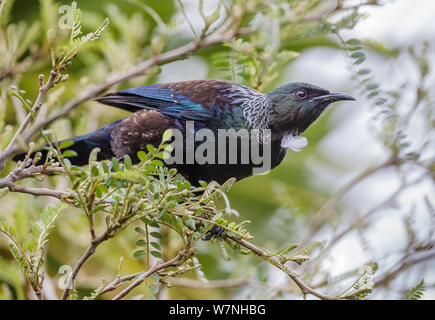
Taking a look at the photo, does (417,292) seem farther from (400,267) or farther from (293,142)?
(293,142)

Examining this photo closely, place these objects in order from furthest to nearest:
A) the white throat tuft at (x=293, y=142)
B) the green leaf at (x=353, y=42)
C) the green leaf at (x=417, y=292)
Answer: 1. the white throat tuft at (x=293, y=142)
2. the green leaf at (x=353, y=42)
3. the green leaf at (x=417, y=292)

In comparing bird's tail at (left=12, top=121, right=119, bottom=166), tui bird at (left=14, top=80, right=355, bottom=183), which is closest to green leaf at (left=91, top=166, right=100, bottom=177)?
tui bird at (left=14, top=80, right=355, bottom=183)

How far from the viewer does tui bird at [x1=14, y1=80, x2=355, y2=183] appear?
2.56 metres

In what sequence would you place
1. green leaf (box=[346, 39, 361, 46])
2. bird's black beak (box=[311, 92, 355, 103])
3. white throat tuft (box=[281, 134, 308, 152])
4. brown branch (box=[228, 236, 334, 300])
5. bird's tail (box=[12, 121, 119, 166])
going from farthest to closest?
bird's tail (box=[12, 121, 119, 166])
bird's black beak (box=[311, 92, 355, 103])
white throat tuft (box=[281, 134, 308, 152])
green leaf (box=[346, 39, 361, 46])
brown branch (box=[228, 236, 334, 300])

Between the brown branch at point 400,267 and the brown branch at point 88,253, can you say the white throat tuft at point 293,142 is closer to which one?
the brown branch at point 400,267

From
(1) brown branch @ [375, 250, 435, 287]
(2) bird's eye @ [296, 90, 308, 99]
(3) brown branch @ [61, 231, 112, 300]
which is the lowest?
(3) brown branch @ [61, 231, 112, 300]

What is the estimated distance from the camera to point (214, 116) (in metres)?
2.68

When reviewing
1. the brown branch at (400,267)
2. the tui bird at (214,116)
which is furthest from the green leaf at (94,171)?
the brown branch at (400,267)

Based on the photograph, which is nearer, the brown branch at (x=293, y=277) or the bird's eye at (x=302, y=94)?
the brown branch at (x=293, y=277)

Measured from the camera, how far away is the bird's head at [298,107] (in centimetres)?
259

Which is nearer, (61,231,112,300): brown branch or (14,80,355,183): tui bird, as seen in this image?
(61,231,112,300): brown branch

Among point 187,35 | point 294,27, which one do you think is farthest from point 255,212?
point 294,27

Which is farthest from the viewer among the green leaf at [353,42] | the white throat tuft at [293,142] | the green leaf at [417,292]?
the white throat tuft at [293,142]

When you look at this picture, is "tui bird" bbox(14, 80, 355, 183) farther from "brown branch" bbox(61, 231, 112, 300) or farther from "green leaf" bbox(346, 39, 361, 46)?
"brown branch" bbox(61, 231, 112, 300)
